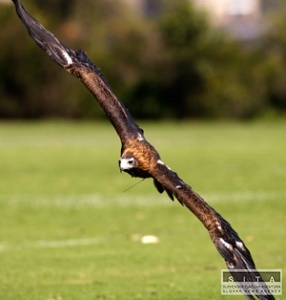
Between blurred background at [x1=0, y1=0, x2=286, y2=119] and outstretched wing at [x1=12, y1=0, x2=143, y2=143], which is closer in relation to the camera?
outstretched wing at [x1=12, y1=0, x2=143, y2=143]

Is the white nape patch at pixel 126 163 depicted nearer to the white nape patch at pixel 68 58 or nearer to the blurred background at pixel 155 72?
the white nape patch at pixel 68 58

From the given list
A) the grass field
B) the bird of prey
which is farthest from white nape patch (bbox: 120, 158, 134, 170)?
the grass field

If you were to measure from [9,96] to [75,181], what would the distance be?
26.6 meters

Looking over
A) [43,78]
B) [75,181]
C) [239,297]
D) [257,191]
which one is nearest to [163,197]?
[257,191]

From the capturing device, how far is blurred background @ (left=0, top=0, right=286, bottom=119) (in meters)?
45.2

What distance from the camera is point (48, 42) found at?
7.74 metres

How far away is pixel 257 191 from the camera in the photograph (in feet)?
57.0

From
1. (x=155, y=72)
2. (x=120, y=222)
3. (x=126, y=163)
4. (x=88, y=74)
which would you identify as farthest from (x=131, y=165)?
(x=155, y=72)

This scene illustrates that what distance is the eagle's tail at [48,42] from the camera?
7.64 meters

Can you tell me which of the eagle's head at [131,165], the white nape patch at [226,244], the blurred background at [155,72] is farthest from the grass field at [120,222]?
the blurred background at [155,72]

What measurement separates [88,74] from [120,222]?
22.3ft

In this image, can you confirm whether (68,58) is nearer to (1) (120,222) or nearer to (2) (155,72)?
(1) (120,222)

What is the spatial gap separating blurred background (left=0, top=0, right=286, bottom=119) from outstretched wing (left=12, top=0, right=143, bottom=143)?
3657 centimetres

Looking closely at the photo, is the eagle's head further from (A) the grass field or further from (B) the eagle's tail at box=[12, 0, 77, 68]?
(A) the grass field
